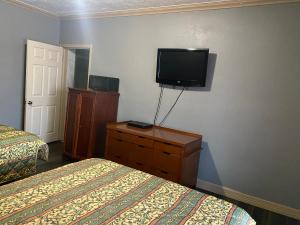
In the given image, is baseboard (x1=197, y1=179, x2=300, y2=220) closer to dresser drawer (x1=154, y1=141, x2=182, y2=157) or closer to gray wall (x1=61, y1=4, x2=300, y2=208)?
gray wall (x1=61, y1=4, x2=300, y2=208)

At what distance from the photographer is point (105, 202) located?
1.55 meters

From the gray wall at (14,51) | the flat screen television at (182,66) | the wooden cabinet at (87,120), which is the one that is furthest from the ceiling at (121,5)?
the wooden cabinet at (87,120)

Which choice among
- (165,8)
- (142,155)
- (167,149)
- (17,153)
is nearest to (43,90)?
(17,153)

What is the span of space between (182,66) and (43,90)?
259 centimetres

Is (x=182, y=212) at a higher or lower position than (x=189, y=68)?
lower

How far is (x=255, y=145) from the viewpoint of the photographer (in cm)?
296

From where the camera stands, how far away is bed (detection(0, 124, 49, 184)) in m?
2.55

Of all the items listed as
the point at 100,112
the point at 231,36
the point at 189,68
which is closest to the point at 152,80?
the point at 189,68

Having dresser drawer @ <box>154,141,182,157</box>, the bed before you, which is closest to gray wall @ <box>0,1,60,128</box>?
the bed

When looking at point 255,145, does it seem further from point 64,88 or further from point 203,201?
point 64,88

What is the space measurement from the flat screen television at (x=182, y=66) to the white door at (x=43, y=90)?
2134 millimetres

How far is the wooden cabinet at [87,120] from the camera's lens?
3.66 metres

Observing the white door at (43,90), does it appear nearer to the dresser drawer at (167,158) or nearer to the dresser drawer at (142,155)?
the dresser drawer at (142,155)

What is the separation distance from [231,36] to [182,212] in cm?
232
